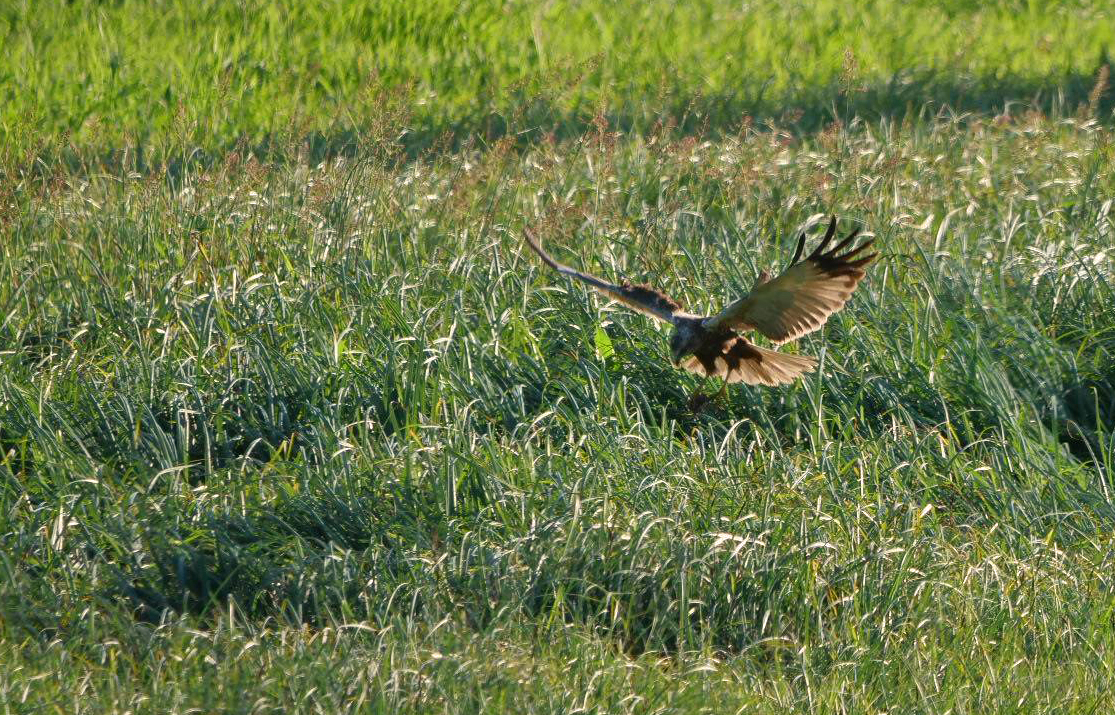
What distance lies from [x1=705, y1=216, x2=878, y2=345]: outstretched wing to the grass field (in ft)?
1.16

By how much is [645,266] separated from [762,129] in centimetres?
254

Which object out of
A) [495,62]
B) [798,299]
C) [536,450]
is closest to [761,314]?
[798,299]

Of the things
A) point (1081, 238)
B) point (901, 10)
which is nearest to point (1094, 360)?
point (1081, 238)

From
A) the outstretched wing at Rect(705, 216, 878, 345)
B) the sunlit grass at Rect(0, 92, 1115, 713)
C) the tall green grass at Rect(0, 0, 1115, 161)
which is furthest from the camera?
the tall green grass at Rect(0, 0, 1115, 161)

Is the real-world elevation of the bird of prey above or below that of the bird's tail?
above

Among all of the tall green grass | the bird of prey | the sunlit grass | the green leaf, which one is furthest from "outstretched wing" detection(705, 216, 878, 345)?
the tall green grass

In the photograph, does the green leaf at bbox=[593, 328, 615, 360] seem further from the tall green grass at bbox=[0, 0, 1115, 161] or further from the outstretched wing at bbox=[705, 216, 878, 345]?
the tall green grass at bbox=[0, 0, 1115, 161]

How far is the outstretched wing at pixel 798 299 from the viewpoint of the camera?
3.79 meters

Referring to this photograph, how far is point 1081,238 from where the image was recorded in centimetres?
554

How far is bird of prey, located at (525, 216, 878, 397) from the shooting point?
3.81 m

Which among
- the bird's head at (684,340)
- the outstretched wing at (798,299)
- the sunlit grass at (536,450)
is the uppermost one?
the outstretched wing at (798,299)

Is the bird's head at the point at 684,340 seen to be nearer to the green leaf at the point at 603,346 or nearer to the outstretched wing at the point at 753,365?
the outstretched wing at the point at 753,365

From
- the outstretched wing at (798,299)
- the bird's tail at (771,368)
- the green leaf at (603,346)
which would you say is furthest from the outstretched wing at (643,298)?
the green leaf at (603,346)

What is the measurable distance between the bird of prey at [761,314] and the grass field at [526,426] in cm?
19
